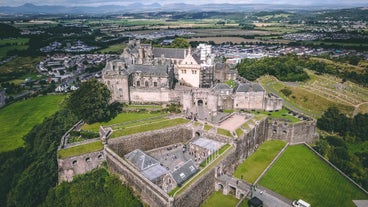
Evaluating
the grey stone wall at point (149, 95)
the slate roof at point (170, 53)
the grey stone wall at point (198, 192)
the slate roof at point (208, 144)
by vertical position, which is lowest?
the grey stone wall at point (198, 192)

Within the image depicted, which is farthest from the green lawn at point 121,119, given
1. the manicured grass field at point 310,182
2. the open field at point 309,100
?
the open field at point 309,100

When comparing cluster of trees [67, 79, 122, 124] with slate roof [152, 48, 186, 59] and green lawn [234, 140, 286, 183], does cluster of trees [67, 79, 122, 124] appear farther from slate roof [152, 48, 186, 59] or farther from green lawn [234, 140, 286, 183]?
slate roof [152, 48, 186, 59]

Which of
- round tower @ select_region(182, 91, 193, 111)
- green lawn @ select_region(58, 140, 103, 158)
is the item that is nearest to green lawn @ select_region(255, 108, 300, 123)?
round tower @ select_region(182, 91, 193, 111)

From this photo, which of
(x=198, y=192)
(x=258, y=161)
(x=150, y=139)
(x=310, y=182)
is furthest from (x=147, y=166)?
(x=310, y=182)

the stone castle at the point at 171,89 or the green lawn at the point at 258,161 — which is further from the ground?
the stone castle at the point at 171,89

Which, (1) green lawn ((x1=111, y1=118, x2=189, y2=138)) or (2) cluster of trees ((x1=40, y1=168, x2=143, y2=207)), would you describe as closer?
(2) cluster of trees ((x1=40, y1=168, x2=143, y2=207))

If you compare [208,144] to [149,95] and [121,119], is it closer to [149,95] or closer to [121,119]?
[121,119]

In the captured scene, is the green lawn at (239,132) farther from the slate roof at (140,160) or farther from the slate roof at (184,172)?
the slate roof at (140,160)
